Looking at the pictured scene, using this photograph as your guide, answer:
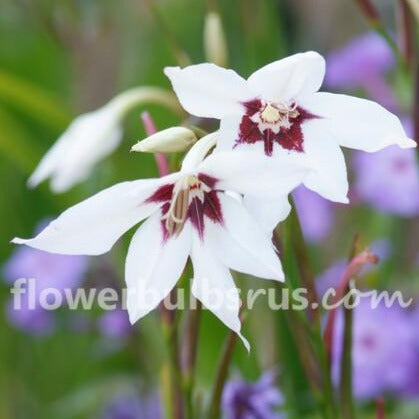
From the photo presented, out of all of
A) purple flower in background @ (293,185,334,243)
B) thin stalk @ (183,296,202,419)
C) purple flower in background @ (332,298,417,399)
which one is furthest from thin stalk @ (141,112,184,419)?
purple flower in background @ (293,185,334,243)

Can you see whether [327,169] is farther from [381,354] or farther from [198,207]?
[381,354]

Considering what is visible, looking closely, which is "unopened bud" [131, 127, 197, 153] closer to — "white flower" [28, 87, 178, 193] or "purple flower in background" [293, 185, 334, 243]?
"white flower" [28, 87, 178, 193]

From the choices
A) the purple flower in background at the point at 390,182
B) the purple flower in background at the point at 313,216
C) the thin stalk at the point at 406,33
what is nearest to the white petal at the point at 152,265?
the thin stalk at the point at 406,33

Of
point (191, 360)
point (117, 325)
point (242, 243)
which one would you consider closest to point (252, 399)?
point (191, 360)

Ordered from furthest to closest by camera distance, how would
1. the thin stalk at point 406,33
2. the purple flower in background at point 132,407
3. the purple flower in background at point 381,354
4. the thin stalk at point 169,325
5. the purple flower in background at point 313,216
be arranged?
the purple flower in background at point 313,216 < the purple flower in background at point 132,407 < the purple flower in background at point 381,354 < the thin stalk at point 406,33 < the thin stalk at point 169,325

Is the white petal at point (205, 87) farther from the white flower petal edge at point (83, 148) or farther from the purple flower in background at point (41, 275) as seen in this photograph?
the purple flower in background at point (41, 275)

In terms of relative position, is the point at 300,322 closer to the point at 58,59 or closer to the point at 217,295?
the point at 217,295
